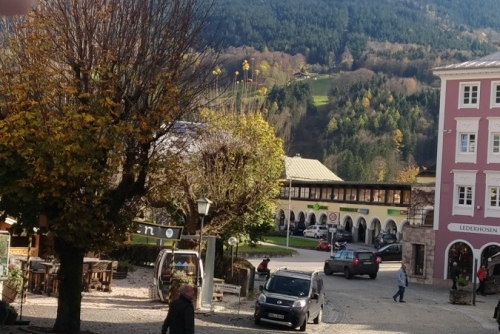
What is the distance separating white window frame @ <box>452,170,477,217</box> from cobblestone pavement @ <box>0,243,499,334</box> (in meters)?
7.52

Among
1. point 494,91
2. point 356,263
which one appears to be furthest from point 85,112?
point 494,91

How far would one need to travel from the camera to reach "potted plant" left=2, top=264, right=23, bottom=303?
21.8 m

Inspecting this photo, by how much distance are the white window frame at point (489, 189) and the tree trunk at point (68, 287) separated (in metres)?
31.3

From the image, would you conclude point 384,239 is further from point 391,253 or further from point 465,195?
point 465,195

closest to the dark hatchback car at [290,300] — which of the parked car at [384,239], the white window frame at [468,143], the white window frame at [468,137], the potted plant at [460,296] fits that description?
the potted plant at [460,296]

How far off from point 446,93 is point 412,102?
140m

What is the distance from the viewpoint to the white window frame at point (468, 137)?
45.4 m

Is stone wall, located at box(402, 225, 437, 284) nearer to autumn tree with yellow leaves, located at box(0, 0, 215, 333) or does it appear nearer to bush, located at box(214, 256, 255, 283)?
bush, located at box(214, 256, 255, 283)

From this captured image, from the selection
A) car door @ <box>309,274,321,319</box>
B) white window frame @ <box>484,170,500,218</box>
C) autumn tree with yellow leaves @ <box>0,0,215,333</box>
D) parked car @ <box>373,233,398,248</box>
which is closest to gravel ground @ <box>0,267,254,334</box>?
car door @ <box>309,274,321,319</box>

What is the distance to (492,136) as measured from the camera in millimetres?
44969

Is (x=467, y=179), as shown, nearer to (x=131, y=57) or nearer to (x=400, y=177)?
(x=131, y=57)

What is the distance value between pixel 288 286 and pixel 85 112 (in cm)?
1019

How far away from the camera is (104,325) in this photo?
67.5ft

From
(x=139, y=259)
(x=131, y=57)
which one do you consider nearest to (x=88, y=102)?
(x=131, y=57)
